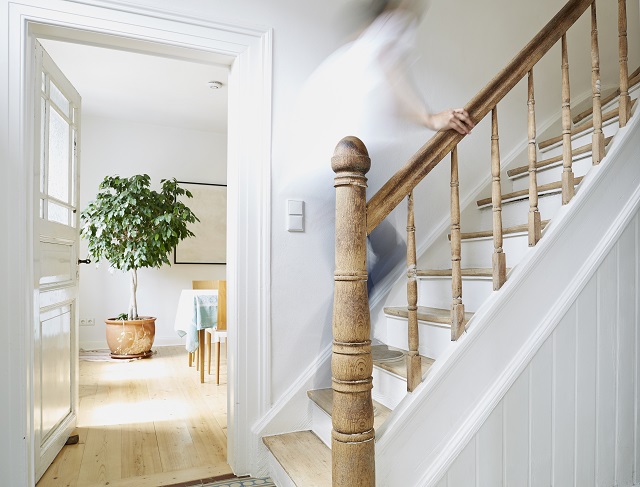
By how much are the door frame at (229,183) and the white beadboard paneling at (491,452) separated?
100cm

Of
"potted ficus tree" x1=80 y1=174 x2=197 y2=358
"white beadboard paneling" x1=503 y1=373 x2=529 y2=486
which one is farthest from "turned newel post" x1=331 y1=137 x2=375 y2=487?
"potted ficus tree" x1=80 y1=174 x2=197 y2=358

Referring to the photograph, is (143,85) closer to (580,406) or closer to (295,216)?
(295,216)

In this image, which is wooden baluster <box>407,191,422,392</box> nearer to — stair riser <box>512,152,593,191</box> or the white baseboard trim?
stair riser <box>512,152,593,191</box>

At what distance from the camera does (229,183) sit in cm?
232

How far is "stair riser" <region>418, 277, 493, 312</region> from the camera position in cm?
199

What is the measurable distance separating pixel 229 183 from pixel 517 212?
150cm

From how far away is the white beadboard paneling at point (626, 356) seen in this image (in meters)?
1.96

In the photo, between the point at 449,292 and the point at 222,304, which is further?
the point at 222,304

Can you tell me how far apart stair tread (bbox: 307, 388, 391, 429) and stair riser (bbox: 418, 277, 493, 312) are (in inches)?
23.2

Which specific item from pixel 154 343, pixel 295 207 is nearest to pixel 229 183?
pixel 295 207

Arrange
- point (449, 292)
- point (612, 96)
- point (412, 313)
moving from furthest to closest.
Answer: point (612, 96) < point (449, 292) < point (412, 313)

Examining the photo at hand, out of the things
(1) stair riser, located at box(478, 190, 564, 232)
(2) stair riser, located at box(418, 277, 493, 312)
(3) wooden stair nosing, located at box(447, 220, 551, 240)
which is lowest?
(2) stair riser, located at box(418, 277, 493, 312)

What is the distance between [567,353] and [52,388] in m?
2.38

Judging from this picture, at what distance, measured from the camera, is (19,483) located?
188 cm
